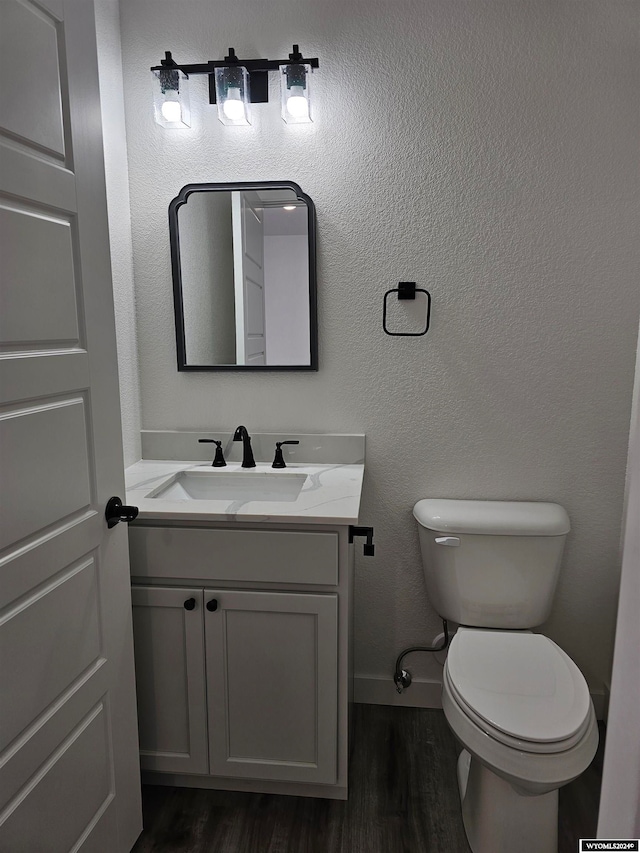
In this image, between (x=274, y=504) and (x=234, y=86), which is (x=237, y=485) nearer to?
(x=274, y=504)

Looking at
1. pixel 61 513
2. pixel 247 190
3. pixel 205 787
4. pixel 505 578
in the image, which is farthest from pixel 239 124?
pixel 205 787

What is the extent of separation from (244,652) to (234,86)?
1710 mm

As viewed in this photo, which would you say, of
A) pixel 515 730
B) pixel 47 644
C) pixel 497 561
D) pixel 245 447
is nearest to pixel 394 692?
pixel 497 561

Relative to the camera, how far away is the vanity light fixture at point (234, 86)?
191cm

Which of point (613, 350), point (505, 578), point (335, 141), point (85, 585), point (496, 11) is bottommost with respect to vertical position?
point (505, 578)

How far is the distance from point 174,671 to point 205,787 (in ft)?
1.30

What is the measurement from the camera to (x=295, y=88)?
6.27 feet

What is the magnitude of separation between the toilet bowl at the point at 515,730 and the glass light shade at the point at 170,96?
183 centimetres

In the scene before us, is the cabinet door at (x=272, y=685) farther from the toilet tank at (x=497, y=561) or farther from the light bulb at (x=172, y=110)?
the light bulb at (x=172, y=110)

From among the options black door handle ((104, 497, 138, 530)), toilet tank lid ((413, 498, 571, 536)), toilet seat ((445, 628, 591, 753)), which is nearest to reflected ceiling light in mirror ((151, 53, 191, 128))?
black door handle ((104, 497, 138, 530))

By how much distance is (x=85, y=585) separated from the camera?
135 cm

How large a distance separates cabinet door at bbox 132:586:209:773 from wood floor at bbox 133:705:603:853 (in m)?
0.13

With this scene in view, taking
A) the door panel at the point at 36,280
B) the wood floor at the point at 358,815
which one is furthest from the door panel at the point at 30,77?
the wood floor at the point at 358,815

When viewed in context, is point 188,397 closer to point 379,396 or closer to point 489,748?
point 379,396
